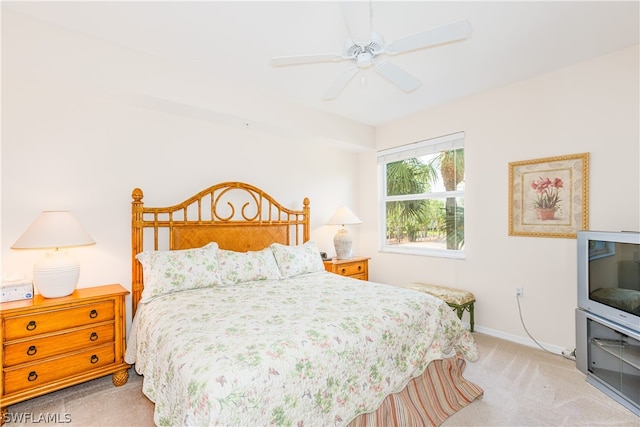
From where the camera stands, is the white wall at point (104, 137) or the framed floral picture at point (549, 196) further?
the framed floral picture at point (549, 196)

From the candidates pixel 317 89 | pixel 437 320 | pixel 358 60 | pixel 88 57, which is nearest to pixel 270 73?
pixel 317 89

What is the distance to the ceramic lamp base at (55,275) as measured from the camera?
2.13 m

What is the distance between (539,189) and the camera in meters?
2.91

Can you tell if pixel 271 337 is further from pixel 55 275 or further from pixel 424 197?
pixel 424 197

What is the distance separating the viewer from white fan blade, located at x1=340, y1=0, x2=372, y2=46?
184 centimetres

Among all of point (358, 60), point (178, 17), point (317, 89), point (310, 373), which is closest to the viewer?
point (310, 373)

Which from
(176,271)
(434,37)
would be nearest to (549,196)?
(434,37)

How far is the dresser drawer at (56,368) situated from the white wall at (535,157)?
10.9 feet

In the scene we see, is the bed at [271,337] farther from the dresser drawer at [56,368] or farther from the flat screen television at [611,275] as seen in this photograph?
the flat screen television at [611,275]

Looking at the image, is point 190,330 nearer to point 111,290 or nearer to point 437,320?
point 111,290

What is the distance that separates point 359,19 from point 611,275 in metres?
2.50

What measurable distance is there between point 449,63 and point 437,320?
2.11 m

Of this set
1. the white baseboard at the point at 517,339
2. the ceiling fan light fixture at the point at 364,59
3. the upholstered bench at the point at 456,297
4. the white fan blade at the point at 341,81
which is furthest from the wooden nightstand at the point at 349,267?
the ceiling fan light fixture at the point at 364,59

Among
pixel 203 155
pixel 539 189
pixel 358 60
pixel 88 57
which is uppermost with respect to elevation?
pixel 88 57
